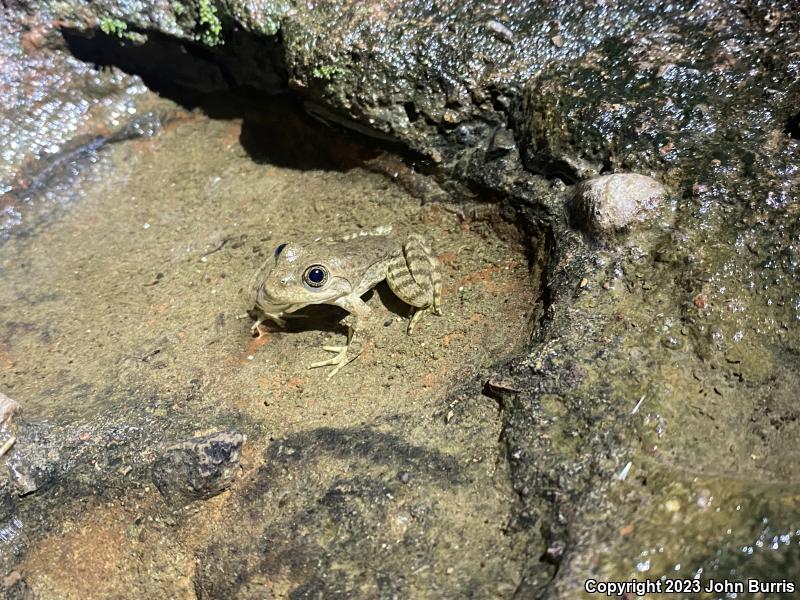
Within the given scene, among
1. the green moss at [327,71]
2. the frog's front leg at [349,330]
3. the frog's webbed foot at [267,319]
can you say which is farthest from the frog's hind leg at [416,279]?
the green moss at [327,71]

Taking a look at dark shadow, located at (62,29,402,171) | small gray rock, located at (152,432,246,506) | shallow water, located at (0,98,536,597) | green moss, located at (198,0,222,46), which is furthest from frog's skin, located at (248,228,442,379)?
green moss, located at (198,0,222,46)

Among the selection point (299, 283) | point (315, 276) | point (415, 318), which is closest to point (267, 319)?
point (299, 283)

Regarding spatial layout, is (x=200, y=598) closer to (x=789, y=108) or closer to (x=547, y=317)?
(x=547, y=317)

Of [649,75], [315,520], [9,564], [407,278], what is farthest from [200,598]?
[649,75]

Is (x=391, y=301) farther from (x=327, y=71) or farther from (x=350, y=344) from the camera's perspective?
(x=327, y=71)

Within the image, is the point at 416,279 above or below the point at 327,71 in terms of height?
below

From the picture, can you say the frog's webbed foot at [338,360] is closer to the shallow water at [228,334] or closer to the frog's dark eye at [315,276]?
the shallow water at [228,334]

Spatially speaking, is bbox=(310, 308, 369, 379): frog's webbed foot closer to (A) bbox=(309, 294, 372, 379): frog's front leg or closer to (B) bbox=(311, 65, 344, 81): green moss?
(A) bbox=(309, 294, 372, 379): frog's front leg
